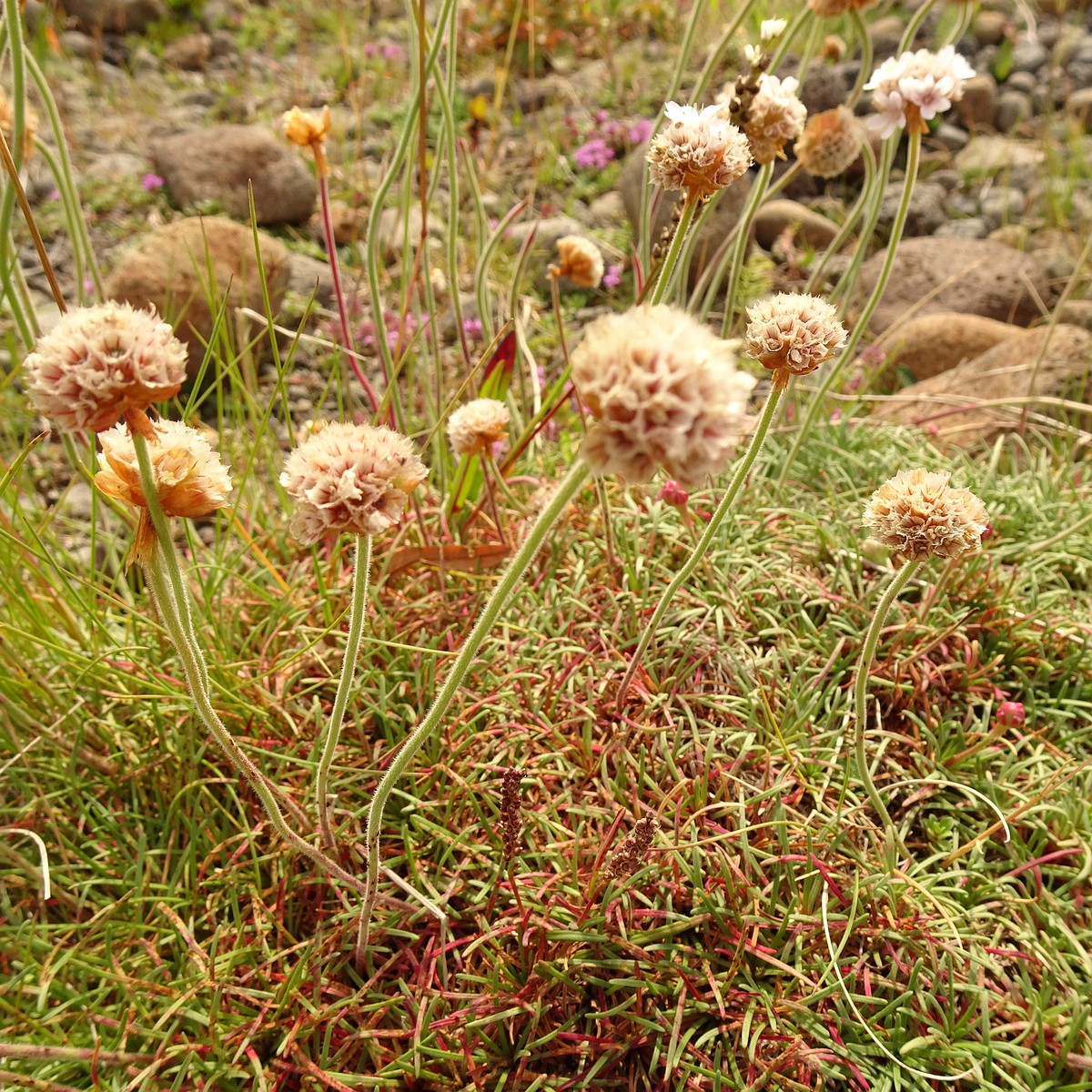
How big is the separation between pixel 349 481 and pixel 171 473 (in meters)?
0.18

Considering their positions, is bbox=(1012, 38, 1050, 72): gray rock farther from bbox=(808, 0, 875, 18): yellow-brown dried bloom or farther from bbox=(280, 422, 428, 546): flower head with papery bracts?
bbox=(280, 422, 428, 546): flower head with papery bracts

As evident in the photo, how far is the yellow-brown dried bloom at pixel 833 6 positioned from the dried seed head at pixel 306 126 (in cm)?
106

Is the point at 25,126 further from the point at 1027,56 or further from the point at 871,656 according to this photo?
the point at 1027,56

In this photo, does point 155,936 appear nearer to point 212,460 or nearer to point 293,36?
point 212,460

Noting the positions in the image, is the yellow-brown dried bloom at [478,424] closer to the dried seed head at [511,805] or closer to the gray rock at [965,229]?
the dried seed head at [511,805]

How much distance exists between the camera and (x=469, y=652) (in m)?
0.81

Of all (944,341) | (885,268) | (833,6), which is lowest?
(944,341)

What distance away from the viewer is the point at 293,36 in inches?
223

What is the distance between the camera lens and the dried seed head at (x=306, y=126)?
1449mm

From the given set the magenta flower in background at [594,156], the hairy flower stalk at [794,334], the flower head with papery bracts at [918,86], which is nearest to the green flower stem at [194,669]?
the hairy flower stalk at [794,334]

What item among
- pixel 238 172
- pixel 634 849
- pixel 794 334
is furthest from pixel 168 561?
pixel 238 172

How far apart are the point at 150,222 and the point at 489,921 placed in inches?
152

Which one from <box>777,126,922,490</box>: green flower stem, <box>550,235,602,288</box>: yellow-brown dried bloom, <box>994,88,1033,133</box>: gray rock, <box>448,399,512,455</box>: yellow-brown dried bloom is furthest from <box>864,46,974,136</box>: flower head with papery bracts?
<box>994,88,1033,133</box>: gray rock

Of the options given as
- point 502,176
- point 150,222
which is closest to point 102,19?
point 150,222
